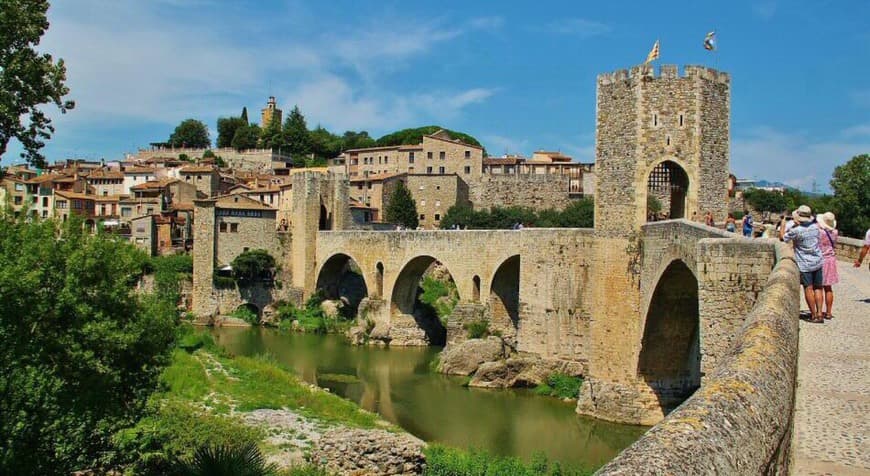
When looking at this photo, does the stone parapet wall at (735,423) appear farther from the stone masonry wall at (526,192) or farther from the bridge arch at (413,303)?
the stone masonry wall at (526,192)

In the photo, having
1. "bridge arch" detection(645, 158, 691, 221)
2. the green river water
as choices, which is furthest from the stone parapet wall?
"bridge arch" detection(645, 158, 691, 221)

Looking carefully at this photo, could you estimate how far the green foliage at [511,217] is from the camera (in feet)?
189

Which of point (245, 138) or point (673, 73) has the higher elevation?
point (245, 138)

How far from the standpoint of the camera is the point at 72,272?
1418 cm

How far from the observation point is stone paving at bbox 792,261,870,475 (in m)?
4.82

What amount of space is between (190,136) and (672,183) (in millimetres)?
99224

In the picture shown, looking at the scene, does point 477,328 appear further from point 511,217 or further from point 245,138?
point 245,138

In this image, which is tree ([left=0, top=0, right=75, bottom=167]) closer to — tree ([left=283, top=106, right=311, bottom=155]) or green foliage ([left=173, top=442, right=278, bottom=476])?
green foliage ([left=173, top=442, right=278, bottom=476])

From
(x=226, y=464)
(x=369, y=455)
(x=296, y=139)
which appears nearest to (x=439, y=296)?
(x=369, y=455)

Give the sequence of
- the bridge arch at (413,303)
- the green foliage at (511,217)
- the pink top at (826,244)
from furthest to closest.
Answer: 1. the green foliage at (511,217)
2. the bridge arch at (413,303)
3. the pink top at (826,244)

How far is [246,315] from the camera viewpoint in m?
45.9

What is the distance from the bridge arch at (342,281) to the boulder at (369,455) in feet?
99.8

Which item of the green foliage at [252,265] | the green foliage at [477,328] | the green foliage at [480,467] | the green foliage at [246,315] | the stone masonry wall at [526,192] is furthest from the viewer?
the stone masonry wall at [526,192]

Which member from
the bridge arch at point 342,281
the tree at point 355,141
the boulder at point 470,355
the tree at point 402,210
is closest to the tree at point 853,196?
the boulder at point 470,355
